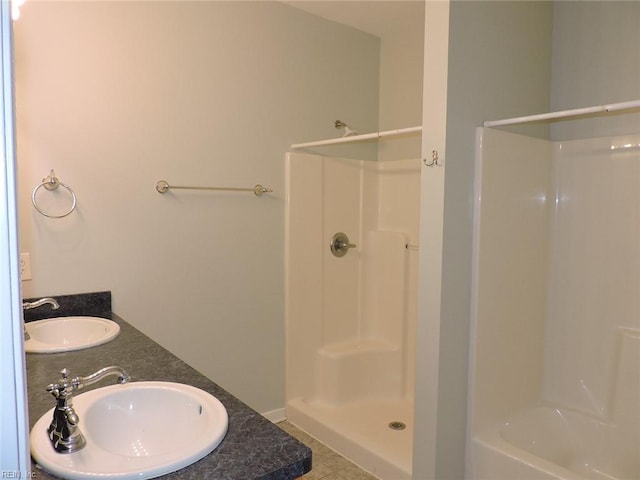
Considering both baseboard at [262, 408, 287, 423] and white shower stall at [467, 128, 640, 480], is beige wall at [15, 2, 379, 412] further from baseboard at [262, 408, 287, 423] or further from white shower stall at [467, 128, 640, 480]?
white shower stall at [467, 128, 640, 480]

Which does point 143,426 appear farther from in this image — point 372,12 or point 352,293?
point 372,12

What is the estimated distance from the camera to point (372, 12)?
8.70 feet

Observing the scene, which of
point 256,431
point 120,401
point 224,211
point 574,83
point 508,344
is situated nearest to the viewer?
point 256,431

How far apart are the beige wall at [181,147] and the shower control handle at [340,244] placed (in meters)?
0.37

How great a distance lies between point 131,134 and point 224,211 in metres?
0.58

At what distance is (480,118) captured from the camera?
184cm

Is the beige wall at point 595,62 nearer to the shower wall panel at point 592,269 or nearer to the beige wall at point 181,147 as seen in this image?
the shower wall panel at point 592,269

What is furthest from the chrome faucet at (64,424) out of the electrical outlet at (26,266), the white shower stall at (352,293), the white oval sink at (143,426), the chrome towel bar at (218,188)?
the white shower stall at (352,293)

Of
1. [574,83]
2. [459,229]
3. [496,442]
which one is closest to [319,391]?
[496,442]

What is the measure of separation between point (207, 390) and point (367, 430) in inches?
60.1

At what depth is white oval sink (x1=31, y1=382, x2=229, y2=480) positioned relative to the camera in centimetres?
88

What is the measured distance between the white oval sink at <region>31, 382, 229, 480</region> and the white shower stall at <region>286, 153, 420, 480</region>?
1.49 metres

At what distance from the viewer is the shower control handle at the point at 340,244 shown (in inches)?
113

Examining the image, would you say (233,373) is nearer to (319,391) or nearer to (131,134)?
(319,391)
